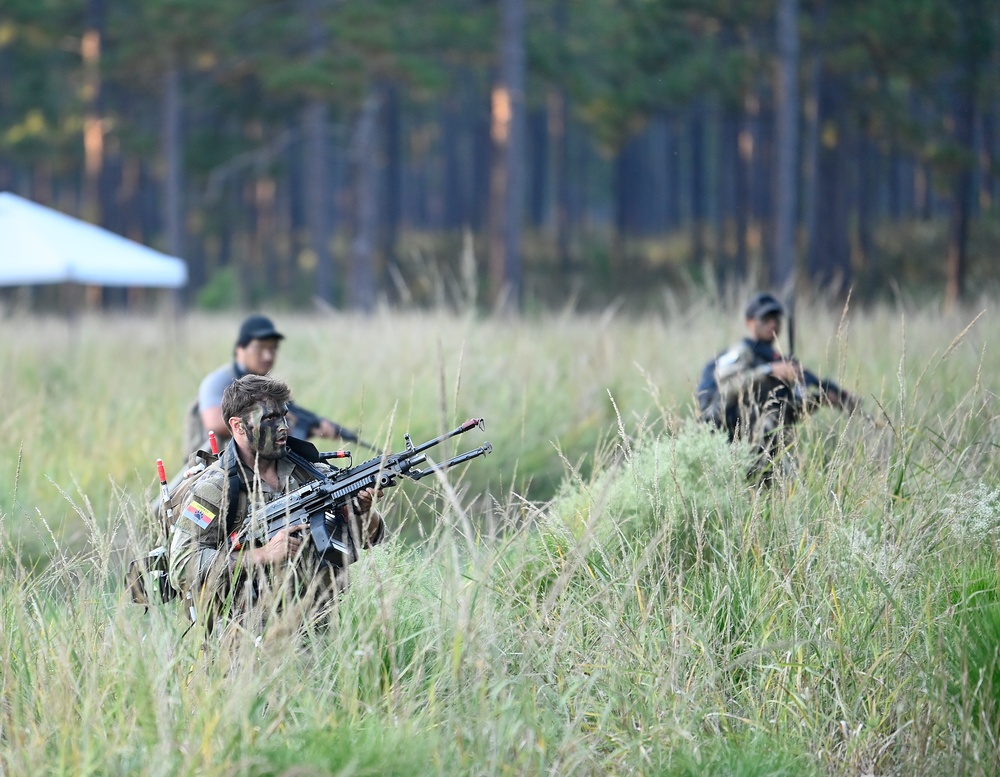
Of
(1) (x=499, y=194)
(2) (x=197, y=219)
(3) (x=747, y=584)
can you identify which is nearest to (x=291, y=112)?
(2) (x=197, y=219)

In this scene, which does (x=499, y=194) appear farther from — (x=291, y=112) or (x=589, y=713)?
A: (x=589, y=713)

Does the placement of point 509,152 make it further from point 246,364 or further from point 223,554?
point 223,554

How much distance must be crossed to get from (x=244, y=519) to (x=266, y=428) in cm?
27

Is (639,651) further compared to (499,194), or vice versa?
(499,194)

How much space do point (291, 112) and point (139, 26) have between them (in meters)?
8.60

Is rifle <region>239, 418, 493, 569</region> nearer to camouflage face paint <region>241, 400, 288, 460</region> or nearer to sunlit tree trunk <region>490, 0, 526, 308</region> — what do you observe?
camouflage face paint <region>241, 400, 288, 460</region>

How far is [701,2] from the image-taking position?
75.2ft

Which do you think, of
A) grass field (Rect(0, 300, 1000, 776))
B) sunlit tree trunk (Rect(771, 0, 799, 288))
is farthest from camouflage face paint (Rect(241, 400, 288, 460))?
sunlit tree trunk (Rect(771, 0, 799, 288))

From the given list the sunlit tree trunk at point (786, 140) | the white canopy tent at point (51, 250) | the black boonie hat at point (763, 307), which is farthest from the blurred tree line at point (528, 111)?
the black boonie hat at point (763, 307)

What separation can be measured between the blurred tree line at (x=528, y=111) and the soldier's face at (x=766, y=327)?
11.8 m

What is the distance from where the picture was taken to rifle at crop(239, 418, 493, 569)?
3.57 meters

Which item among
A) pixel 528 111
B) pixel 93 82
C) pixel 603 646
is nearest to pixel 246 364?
pixel 603 646

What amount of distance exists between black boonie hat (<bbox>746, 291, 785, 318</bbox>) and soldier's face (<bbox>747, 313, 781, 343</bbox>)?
18 mm

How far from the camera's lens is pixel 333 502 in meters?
3.65
